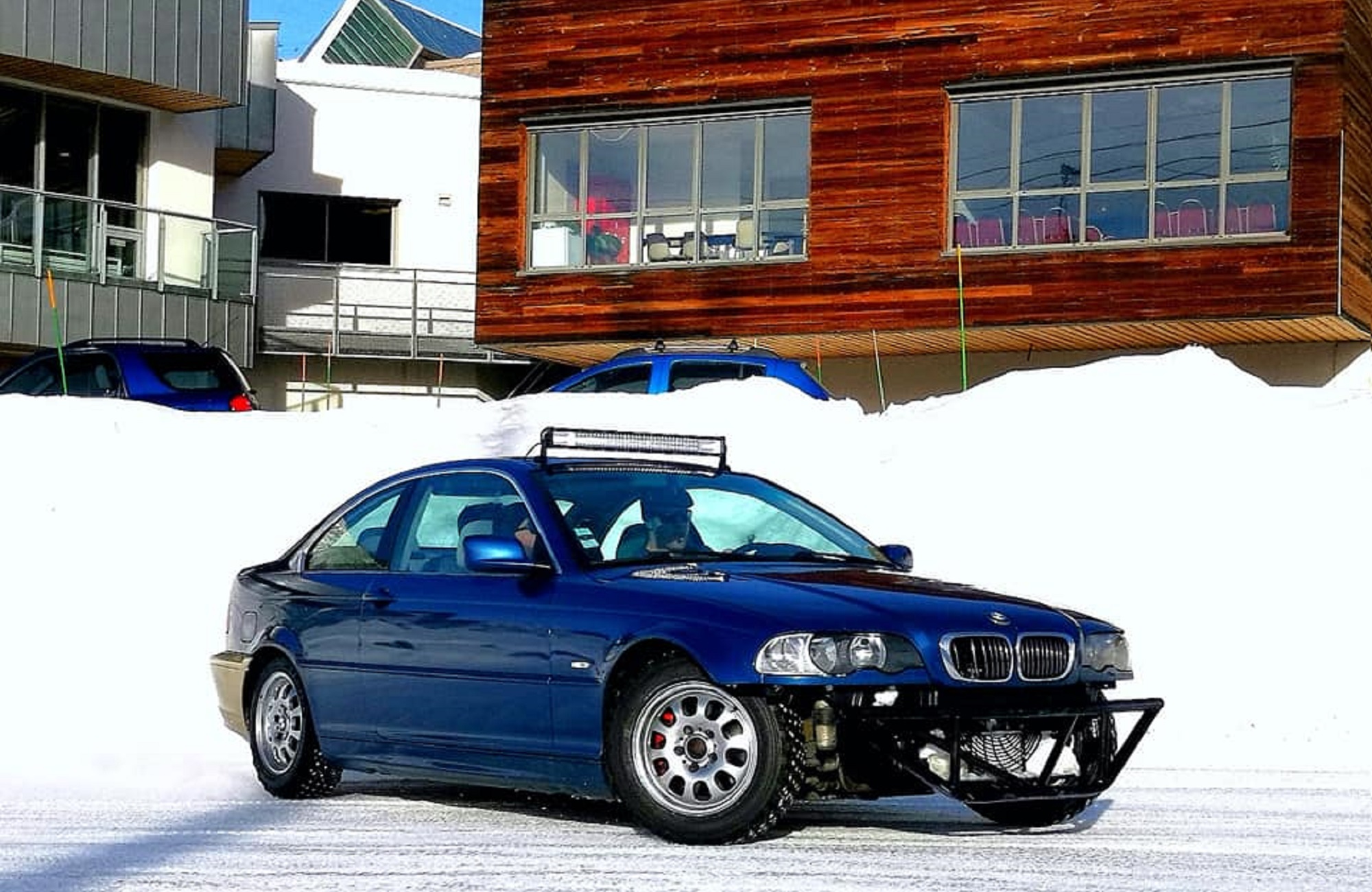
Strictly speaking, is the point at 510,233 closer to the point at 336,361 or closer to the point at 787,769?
the point at 336,361

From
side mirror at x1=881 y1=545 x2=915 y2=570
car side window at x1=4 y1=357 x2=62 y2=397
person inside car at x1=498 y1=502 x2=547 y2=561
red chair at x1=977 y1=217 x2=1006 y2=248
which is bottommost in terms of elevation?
side mirror at x1=881 y1=545 x2=915 y2=570

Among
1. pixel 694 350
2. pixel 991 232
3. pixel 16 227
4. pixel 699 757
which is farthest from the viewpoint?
pixel 16 227

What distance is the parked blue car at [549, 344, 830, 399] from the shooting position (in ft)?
69.0

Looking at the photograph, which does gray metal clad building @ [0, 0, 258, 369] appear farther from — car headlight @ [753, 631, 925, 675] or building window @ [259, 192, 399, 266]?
car headlight @ [753, 631, 925, 675]

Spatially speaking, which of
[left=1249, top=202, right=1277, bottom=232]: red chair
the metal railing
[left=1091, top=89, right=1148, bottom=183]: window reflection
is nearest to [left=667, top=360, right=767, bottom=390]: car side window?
[left=1091, top=89, right=1148, bottom=183]: window reflection

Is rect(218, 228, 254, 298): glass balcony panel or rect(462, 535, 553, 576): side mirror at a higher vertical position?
rect(218, 228, 254, 298): glass balcony panel

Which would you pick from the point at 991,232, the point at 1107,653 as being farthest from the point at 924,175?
the point at 1107,653

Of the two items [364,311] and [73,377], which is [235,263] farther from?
[73,377]

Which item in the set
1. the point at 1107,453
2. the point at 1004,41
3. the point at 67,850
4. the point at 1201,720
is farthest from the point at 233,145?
the point at 67,850

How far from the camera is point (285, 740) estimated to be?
9805 mm

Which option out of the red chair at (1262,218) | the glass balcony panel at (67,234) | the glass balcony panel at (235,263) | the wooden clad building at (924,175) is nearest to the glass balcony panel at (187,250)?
the glass balcony panel at (235,263)

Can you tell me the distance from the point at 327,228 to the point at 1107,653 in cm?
2714

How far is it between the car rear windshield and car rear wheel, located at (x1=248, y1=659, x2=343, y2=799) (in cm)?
1274

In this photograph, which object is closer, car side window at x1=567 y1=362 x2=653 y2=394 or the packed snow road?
the packed snow road
